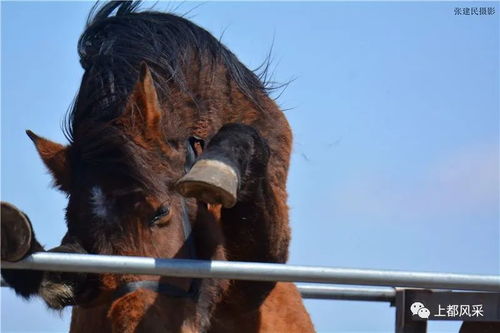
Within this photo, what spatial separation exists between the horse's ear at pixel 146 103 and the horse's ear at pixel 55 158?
13.0 inches

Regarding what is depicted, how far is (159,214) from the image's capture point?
9.03ft

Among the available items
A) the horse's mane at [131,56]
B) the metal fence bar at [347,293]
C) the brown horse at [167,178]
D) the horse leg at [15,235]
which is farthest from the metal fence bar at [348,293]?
the horse leg at [15,235]

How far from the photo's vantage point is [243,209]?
3121 mm

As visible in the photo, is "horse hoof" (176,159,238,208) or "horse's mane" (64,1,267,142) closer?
"horse hoof" (176,159,238,208)

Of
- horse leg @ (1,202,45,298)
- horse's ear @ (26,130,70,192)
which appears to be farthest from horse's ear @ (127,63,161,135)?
horse leg @ (1,202,45,298)

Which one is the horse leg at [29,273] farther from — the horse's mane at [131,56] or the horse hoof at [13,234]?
the horse's mane at [131,56]

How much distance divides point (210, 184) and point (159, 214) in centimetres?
53

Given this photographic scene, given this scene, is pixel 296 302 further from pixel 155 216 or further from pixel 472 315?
pixel 155 216

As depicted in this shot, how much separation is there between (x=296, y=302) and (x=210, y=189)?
1.47m

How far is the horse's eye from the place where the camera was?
274 centimetres

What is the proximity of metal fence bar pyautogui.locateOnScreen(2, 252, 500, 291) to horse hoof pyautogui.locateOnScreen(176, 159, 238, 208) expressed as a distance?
0.40 metres

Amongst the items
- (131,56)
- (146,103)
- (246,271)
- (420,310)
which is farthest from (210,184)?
(420,310)

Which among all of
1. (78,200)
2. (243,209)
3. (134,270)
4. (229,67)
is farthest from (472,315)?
(134,270)

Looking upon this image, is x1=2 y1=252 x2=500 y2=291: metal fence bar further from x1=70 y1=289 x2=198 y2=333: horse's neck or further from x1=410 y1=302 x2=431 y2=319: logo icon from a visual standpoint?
x1=410 y1=302 x2=431 y2=319: logo icon
